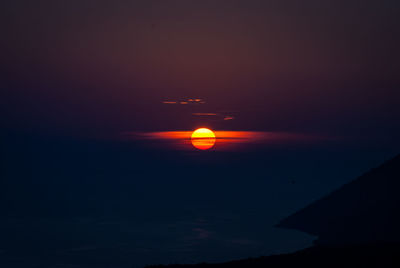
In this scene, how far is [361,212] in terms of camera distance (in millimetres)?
130125

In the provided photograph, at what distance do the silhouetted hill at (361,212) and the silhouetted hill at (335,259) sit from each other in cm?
7776

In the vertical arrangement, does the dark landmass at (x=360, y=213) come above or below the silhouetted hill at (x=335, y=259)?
above

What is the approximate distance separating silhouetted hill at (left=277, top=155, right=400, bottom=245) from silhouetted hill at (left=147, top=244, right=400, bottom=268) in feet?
255

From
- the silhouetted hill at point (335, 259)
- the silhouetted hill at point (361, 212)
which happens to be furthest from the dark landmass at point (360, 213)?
the silhouetted hill at point (335, 259)

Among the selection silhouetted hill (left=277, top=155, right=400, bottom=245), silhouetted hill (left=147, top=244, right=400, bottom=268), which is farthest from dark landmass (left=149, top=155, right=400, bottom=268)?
silhouetted hill (left=147, top=244, right=400, bottom=268)

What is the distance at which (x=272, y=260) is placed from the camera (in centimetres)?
3375

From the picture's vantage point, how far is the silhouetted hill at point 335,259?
99.4 ft

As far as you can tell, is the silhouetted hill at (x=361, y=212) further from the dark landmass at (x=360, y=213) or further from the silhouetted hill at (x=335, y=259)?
the silhouetted hill at (x=335, y=259)

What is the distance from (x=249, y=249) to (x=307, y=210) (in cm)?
2488

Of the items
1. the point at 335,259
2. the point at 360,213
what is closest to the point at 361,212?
the point at 360,213

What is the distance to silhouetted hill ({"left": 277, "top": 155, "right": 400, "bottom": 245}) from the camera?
4483 inches

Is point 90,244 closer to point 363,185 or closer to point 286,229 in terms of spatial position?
point 286,229

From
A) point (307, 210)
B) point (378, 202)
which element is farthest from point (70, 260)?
Answer: point (378, 202)

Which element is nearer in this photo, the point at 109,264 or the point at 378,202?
the point at 378,202
